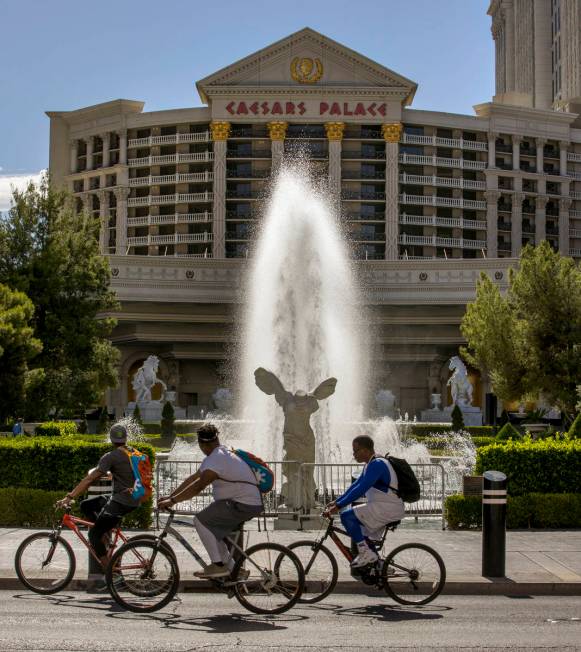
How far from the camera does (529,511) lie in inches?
641

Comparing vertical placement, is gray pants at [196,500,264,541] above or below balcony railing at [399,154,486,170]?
below

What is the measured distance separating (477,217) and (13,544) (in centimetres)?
8499

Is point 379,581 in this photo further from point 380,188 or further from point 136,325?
point 380,188

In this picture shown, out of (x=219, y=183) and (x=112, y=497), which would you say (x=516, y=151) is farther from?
(x=112, y=497)

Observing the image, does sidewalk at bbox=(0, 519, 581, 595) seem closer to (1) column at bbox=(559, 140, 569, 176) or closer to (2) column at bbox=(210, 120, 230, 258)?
(2) column at bbox=(210, 120, 230, 258)

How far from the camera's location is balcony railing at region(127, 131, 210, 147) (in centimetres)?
9219

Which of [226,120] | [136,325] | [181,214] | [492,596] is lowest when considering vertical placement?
[492,596]

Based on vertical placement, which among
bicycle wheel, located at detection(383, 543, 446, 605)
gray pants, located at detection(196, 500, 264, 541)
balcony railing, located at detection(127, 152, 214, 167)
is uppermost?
balcony railing, located at detection(127, 152, 214, 167)

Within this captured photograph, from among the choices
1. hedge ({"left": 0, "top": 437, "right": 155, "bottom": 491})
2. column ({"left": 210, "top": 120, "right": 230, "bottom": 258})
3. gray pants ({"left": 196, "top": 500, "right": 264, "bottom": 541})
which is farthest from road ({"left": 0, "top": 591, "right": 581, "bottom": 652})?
column ({"left": 210, "top": 120, "right": 230, "bottom": 258})

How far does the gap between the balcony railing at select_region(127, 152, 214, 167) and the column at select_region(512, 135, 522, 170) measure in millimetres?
27770

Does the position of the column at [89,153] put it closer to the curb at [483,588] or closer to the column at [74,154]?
the column at [74,154]

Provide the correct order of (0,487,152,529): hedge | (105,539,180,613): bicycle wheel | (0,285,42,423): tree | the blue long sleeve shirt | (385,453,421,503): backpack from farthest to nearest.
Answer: (0,285,42,423): tree < (0,487,152,529): hedge < (385,453,421,503): backpack < the blue long sleeve shirt < (105,539,180,613): bicycle wheel

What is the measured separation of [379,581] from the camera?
10.6 metres

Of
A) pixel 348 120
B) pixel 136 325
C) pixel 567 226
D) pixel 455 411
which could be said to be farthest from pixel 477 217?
pixel 455 411
